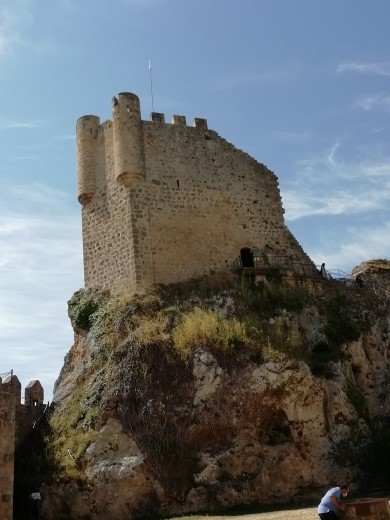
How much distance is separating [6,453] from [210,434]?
6.27m

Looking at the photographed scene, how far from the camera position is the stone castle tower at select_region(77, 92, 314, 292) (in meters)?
26.6

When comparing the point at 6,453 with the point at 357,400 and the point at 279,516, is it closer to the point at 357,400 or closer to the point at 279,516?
the point at 279,516

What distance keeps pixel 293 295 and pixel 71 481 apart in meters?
10.6

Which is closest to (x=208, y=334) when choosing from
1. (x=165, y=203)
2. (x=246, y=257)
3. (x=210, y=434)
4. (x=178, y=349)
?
(x=178, y=349)

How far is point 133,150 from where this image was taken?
27344mm

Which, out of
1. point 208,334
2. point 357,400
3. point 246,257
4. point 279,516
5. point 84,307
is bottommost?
point 279,516

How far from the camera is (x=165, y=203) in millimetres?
27406

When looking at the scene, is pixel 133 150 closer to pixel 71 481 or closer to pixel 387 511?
pixel 71 481

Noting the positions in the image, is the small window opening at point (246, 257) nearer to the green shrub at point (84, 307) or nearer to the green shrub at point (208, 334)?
the green shrub at point (208, 334)

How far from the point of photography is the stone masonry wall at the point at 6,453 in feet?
63.8

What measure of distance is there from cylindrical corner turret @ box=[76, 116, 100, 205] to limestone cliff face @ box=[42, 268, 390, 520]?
25.3ft

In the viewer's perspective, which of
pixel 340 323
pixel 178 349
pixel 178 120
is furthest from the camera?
pixel 178 120

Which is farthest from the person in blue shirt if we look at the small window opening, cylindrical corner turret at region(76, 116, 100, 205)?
cylindrical corner turret at region(76, 116, 100, 205)

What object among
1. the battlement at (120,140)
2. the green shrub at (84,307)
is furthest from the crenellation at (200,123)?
the green shrub at (84,307)
